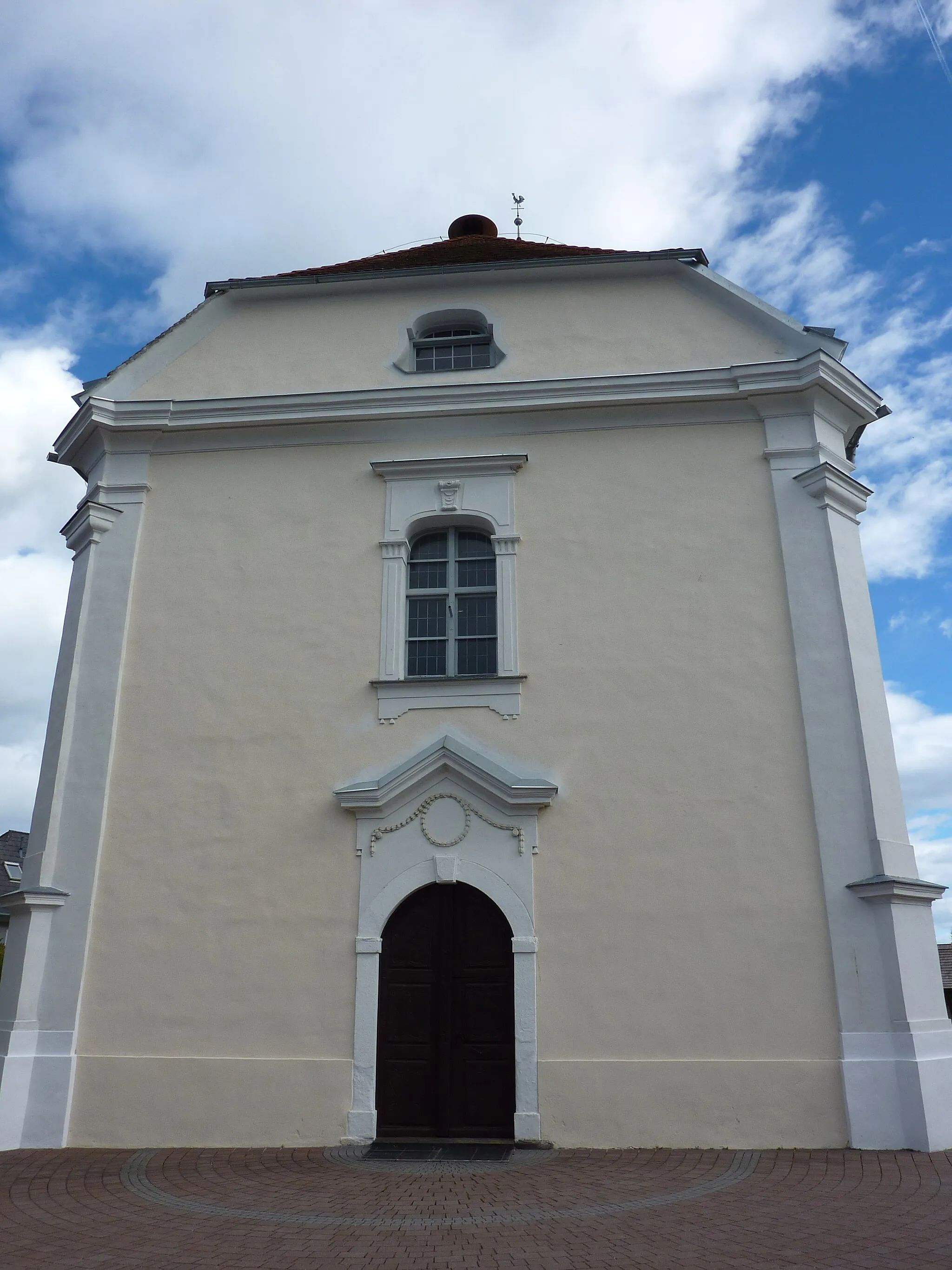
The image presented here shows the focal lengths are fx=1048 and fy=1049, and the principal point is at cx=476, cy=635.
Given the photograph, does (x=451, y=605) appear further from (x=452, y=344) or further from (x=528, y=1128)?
(x=528, y=1128)

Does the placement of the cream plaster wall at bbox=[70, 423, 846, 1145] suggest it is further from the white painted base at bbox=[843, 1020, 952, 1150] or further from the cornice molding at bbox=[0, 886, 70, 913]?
the cornice molding at bbox=[0, 886, 70, 913]

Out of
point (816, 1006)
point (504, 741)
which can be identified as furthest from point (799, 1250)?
point (504, 741)

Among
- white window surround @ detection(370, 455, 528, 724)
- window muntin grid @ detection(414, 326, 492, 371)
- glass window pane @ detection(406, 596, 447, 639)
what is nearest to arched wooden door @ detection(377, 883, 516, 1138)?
white window surround @ detection(370, 455, 528, 724)

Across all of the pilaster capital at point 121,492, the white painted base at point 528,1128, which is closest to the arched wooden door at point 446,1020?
the white painted base at point 528,1128

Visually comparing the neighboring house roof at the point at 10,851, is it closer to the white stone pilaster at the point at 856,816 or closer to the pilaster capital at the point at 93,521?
the pilaster capital at the point at 93,521

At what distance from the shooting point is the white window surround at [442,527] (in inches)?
401

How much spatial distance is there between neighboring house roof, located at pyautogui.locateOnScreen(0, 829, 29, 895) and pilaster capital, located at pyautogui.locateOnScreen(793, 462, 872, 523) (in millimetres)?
24518

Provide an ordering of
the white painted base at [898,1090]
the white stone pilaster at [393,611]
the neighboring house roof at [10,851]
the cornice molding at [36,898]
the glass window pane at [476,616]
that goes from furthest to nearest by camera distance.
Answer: the neighboring house roof at [10,851] < the glass window pane at [476,616] < the white stone pilaster at [393,611] < the cornice molding at [36,898] < the white painted base at [898,1090]

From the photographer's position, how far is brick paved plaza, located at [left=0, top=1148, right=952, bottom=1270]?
557cm

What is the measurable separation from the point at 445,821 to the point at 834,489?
201 inches

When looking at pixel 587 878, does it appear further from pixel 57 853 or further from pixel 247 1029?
pixel 57 853

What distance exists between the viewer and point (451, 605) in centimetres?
1073

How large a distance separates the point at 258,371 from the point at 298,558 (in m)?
2.52

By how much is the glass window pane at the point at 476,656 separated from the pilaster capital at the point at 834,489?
11.7 feet
